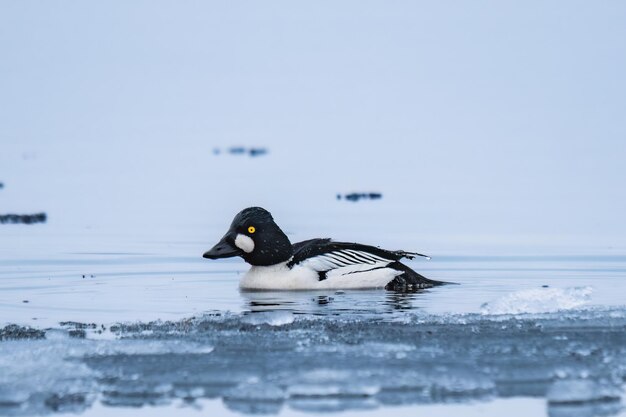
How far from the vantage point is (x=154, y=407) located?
25.1 feet

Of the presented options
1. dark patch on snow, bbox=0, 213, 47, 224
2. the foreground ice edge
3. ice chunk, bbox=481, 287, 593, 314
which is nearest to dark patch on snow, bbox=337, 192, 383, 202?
dark patch on snow, bbox=0, 213, 47, 224

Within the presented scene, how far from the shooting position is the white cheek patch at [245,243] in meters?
13.8

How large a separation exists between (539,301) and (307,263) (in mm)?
3016

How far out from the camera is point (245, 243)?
13.8 meters

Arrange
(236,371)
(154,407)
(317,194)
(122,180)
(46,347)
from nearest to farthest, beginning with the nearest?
(154,407), (236,371), (46,347), (317,194), (122,180)

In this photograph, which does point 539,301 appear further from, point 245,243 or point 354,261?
point 245,243

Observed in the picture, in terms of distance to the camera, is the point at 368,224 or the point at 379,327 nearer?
the point at 379,327

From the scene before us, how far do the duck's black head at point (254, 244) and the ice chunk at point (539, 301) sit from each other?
300cm

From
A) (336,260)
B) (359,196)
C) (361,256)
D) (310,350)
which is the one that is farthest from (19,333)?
(359,196)

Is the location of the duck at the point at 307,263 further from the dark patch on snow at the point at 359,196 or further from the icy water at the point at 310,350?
the dark patch on snow at the point at 359,196

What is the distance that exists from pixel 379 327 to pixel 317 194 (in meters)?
15.9

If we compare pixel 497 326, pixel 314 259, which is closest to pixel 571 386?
pixel 497 326

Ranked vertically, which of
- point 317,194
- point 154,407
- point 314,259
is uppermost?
point 317,194

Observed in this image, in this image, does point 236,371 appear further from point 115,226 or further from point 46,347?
point 115,226
